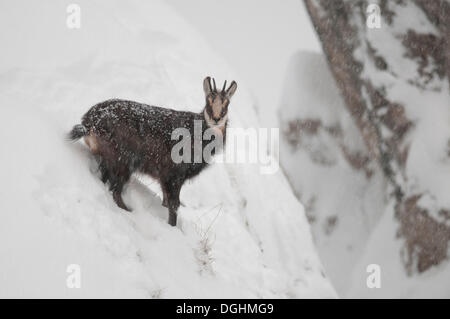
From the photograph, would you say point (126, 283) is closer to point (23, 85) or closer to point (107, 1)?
point (23, 85)

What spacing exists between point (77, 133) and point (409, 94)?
8511mm

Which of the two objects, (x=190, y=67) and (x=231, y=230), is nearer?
(x=231, y=230)

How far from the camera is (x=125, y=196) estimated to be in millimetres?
4680

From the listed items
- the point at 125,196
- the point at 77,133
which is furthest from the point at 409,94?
the point at 77,133

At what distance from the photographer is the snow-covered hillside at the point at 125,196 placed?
11.1 feet

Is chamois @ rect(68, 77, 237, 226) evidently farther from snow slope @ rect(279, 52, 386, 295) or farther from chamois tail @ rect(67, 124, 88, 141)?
snow slope @ rect(279, 52, 386, 295)

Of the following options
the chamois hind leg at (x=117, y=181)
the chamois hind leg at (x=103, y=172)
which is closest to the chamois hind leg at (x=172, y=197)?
the chamois hind leg at (x=117, y=181)

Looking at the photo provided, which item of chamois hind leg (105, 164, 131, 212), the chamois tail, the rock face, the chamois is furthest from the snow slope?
the chamois tail

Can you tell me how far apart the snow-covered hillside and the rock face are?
288 centimetres

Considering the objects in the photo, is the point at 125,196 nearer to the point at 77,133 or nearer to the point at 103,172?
the point at 103,172
